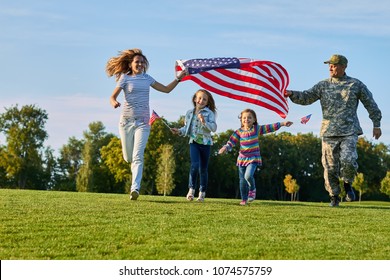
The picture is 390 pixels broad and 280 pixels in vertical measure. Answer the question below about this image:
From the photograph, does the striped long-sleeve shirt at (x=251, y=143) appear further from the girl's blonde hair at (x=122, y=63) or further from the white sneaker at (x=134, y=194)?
the girl's blonde hair at (x=122, y=63)

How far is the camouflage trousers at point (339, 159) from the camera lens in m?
11.0

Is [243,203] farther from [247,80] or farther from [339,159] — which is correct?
[247,80]

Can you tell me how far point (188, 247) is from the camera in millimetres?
5695

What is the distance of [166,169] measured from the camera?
51.8 metres

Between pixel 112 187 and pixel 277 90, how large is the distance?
166ft

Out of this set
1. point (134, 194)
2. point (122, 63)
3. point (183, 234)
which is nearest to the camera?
point (183, 234)

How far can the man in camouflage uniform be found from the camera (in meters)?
11.0

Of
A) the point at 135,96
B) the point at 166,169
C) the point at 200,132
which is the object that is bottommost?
the point at 200,132

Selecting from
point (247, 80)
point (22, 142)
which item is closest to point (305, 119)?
point (247, 80)

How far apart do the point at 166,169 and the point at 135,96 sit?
136ft

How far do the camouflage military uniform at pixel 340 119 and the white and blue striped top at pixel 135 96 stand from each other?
10.8 feet

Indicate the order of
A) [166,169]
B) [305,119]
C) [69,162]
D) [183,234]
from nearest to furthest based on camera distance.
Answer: [183,234] → [305,119] → [166,169] → [69,162]

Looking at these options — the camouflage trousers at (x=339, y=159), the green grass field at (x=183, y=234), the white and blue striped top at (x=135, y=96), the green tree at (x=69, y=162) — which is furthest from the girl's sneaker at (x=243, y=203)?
the green tree at (x=69, y=162)

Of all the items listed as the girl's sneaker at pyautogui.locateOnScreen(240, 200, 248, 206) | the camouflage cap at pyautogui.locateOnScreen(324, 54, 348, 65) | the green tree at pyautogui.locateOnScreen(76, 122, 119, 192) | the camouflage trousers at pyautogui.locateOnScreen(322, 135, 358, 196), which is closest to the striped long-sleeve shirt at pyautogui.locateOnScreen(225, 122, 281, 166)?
the girl's sneaker at pyautogui.locateOnScreen(240, 200, 248, 206)
